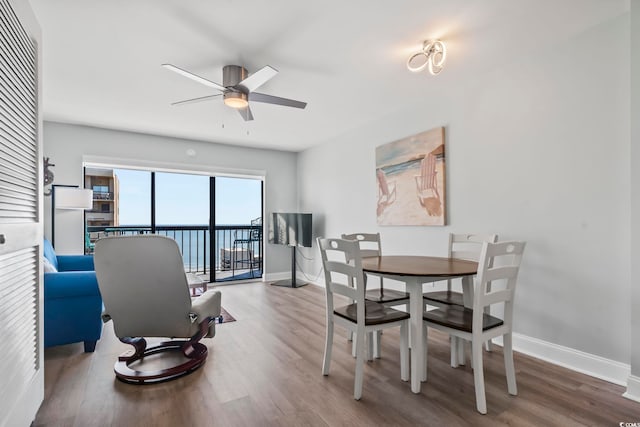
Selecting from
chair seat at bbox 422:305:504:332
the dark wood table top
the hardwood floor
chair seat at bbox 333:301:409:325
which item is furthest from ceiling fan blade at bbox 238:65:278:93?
the hardwood floor

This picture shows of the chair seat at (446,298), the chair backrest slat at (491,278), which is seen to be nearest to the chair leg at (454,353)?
the chair seat at (446,298)

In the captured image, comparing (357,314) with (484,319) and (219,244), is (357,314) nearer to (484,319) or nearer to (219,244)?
(484,319)

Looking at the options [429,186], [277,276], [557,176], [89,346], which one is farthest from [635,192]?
[277,276]

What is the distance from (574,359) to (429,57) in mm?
2493

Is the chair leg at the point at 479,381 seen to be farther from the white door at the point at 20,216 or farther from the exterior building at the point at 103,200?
the exterior building at the point at 103,200

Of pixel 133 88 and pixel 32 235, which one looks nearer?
pixel 32 235

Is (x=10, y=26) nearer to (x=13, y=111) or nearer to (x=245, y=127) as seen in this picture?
(x=13, y=111)

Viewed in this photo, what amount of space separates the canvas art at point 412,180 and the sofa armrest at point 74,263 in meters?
3.52

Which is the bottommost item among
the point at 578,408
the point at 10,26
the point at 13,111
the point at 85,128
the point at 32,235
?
the point at 578,408

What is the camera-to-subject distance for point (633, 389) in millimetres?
1943

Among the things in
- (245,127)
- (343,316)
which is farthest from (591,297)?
(245,127)

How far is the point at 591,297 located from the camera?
2.29 m

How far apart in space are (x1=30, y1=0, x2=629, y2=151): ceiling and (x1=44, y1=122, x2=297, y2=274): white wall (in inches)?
31.2

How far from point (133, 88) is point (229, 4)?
1.78m
